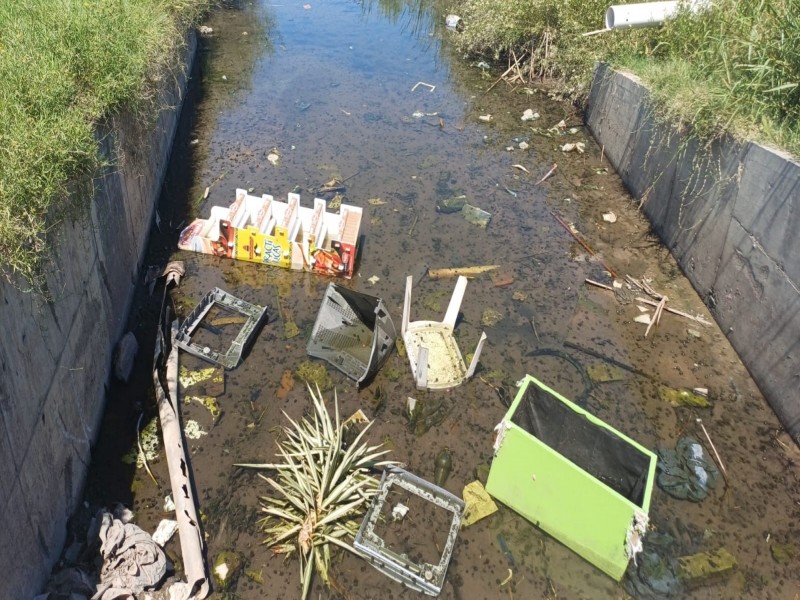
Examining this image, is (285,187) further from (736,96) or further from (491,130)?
(736,96)

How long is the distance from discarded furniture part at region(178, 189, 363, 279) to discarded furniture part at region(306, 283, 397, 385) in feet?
2.43

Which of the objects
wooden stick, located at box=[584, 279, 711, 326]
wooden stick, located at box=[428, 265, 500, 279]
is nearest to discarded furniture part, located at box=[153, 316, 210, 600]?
wooden stick, located at box=[428, 265, 500, 279]

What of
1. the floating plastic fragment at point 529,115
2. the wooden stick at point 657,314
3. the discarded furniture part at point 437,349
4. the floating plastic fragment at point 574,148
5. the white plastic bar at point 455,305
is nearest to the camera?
the discarded furniture part at point 437,349

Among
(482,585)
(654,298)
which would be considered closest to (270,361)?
(482,585)

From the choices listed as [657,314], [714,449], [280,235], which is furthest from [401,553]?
[657,314]

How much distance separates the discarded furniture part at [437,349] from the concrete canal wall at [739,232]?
102 inches

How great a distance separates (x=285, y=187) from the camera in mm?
7141

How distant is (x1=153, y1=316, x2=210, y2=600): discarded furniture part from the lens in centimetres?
330

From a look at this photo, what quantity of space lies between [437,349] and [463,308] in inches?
32.0

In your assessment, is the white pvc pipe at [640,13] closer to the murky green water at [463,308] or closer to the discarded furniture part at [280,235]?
the murky green water at [463,308]

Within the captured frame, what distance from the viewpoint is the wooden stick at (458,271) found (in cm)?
603

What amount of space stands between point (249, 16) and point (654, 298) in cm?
1193

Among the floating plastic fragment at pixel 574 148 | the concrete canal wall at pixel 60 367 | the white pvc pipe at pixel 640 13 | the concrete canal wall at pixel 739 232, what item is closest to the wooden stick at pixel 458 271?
the concrete canal wall at pixel 739 232

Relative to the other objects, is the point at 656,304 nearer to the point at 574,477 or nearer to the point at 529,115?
the point at 574,477
